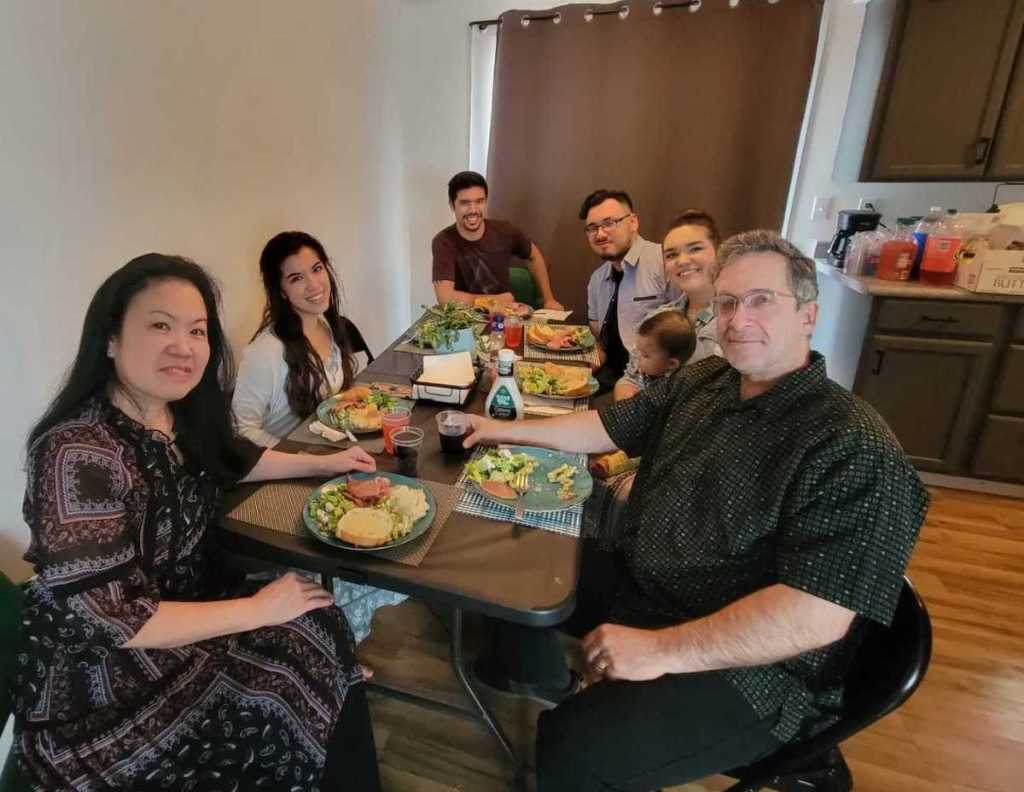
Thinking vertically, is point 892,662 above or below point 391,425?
below

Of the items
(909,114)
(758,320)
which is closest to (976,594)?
(758,320)

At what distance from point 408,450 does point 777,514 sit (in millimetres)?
734

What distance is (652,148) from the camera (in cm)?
310

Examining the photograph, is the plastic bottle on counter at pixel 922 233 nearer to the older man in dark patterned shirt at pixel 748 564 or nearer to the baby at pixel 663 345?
the baby at pixel 663 345

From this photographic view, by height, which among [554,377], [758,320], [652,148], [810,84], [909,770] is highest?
[810,84]

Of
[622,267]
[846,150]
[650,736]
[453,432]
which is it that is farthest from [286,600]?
[846,150]

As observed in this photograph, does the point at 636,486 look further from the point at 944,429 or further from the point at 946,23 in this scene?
the point at 946,23

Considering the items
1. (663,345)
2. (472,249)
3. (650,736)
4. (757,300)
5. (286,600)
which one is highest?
(757,300)

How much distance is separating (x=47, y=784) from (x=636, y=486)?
1138 millimetres

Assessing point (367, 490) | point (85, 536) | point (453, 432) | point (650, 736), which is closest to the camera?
point (85, 536)

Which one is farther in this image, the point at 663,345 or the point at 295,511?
the point at 663,345

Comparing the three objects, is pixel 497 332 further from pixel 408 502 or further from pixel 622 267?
pixel 408 502

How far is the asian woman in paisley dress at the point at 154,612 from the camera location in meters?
0.86

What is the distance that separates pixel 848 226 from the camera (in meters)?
2.87
